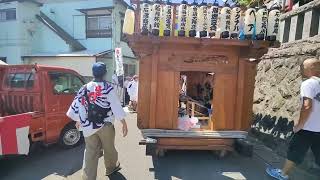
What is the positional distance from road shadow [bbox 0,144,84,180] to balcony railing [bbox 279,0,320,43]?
6046mm

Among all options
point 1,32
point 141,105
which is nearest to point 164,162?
point 141,105

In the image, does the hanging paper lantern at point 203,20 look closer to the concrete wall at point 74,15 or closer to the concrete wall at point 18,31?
the concrete wall at point 74,15

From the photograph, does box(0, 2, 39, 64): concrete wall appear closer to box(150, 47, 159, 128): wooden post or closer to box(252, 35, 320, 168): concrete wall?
box(252, 35, 320, 168): concrete wall

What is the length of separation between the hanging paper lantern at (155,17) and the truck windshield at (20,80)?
9.66 feet

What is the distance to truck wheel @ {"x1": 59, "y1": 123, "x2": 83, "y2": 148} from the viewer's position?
22.7 ft

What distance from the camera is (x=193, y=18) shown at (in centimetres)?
531

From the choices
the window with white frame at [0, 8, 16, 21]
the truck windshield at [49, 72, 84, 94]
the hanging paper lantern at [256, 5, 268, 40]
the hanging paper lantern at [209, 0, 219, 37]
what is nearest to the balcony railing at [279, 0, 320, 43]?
the hanging paper lantern at [256, 5, 268, 40]

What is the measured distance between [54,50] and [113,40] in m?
4.58

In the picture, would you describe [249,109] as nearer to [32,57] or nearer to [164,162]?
[164,162]

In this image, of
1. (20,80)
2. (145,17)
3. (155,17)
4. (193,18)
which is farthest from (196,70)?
(20,80)

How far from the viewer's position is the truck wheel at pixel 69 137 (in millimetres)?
6910

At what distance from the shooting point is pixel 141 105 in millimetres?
5711

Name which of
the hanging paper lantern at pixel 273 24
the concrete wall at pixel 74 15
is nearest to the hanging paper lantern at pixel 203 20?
the hanging paper lantern at pixel 273 24

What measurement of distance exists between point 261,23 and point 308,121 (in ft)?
6.80
